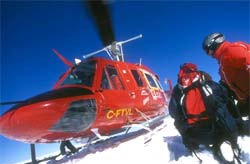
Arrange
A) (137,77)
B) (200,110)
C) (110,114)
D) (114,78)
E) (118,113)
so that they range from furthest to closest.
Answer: (137,77) < (114,78) < (118,113) < (110,114) < (200,110)

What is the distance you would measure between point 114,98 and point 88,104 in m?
1.02

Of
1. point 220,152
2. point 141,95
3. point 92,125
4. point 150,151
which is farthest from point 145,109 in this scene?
point 220,152

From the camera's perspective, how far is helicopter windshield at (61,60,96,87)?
708 cm

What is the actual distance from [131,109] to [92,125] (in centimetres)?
166

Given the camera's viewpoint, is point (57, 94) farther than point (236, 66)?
Yes

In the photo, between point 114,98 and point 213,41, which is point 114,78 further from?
point 213,41

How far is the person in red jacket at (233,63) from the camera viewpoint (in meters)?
3.75

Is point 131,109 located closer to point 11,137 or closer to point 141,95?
point 141,95

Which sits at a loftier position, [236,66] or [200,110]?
[236,66]

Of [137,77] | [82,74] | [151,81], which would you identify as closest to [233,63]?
[82,74]

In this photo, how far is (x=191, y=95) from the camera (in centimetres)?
417

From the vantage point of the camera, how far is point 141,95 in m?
8.70

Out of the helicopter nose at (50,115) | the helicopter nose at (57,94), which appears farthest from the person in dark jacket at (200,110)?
the helicopter nose at (57,94)

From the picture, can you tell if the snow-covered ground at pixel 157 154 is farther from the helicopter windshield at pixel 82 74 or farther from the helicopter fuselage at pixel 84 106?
the helicopter windshield at pixel 82 74
